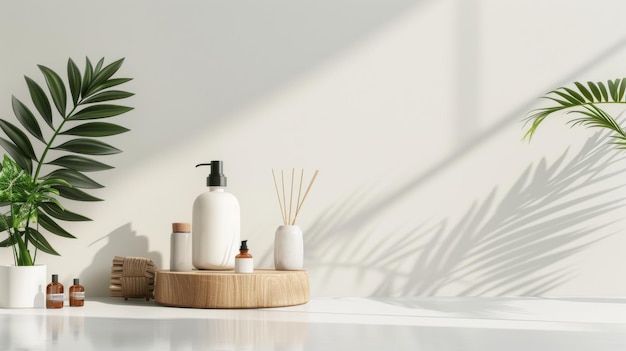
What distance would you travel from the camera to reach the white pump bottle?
1411mm

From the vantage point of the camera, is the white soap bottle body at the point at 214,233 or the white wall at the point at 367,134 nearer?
the white soap bottle body at the point at 214,233

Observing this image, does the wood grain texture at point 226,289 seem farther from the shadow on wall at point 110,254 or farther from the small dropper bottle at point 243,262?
the shadow on wall at point 110,254

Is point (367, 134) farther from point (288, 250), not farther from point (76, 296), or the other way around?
point (76, 296)

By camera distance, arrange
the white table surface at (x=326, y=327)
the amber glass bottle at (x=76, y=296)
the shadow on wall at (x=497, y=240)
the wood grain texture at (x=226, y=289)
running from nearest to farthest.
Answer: the white table surface at (x=326, y=327) < the wood grain texture at (x=226, y=289) < the amber glass bottle at (x=76, y=296) < the shadow on wall at (x=497, y=240)

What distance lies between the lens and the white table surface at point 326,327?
937mm

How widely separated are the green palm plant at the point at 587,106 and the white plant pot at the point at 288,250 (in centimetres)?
64

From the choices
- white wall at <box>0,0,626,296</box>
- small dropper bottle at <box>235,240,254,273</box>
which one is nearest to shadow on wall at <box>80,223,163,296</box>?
white wall at <box>0,0,626,296</box>

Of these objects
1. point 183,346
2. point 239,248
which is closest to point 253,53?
point 239,248

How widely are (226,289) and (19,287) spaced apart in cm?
A: 44

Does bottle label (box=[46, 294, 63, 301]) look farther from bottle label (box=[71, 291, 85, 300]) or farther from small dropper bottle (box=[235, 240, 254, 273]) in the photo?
small dropper bottle (box=[235, 240, 254, 273])

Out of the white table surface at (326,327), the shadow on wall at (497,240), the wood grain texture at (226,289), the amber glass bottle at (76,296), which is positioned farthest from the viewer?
the shadow on wall at (497,240)

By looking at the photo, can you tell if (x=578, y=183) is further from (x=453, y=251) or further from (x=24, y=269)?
(x=24, y=269)

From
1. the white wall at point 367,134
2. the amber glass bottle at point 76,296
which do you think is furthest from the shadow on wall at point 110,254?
the amber glass bottle at point 76,296

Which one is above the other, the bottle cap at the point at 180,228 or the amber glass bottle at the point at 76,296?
the bottle cap at the point at 180,228
